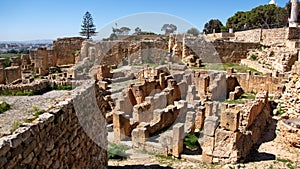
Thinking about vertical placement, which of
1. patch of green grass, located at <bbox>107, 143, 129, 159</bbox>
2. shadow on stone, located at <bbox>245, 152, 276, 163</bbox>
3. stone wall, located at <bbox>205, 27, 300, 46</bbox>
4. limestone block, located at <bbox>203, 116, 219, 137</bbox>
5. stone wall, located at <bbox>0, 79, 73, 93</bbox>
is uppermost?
stone wall, located at <bbox>205, 27, 300, 46</bbox>

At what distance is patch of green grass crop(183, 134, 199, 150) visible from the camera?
10172 millimetres

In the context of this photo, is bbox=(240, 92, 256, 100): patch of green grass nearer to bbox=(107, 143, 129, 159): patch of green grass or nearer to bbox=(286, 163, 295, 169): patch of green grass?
bbox=(286, 163, 295, 169): patch of green grass

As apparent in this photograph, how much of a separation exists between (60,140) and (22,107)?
1626mm

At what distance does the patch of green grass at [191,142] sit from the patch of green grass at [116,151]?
88.5 inches

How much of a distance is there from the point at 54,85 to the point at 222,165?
5.67m

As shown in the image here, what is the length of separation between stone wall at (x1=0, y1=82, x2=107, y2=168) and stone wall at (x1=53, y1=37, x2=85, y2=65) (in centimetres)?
2283

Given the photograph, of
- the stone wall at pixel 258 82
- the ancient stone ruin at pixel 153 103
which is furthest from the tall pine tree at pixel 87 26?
the stone wall at pixel 258 82

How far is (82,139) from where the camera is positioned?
5570 millimetres

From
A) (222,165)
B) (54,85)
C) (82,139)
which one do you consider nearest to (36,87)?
(54,85)

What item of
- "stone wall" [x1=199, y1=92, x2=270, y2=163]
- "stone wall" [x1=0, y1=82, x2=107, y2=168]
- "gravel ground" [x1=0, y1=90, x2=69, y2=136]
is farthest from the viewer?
"stone wall" [x1=199, y1=92, x2=270, y2=163]

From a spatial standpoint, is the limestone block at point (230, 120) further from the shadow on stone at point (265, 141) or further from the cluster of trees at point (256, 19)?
the cluster of trees at point (256, 19)

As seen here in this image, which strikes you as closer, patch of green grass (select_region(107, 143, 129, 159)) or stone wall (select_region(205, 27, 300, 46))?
patch of green grass (select_region(107, 143, 129, 159))

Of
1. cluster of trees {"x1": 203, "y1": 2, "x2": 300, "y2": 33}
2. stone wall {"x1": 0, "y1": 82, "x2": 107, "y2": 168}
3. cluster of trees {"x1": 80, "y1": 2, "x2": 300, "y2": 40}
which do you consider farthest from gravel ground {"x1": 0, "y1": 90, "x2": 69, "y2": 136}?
cluster of trees {"x1": 203, "y1": 2, "x2": 300, "y2": 33}

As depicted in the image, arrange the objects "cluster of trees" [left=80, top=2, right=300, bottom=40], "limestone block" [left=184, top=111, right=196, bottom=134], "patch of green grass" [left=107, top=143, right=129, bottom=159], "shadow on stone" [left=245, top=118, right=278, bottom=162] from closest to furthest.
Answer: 1. "shadow on stone" [left=245, top=118, right=278, bottom=162]
2. "patch of green grass" [left=107, top=143, right=129, bottom=159]
3. "limestone block" [left=184, top=111, right=196, bottom=134]
4. "cluster of trees" [left=80, top=2, right=300, bottom=40]
